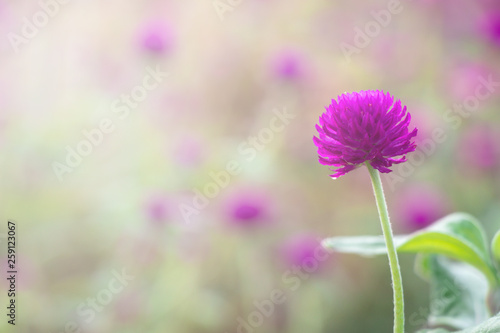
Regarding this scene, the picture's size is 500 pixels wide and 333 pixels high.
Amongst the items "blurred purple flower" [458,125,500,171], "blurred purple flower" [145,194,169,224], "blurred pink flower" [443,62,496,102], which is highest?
"blurred pink flower" [443,62,496,102]

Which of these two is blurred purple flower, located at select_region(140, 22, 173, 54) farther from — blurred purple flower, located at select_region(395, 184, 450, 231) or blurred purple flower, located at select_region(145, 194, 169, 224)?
blurred purple flower, located at select_region(395, 184, 450, 231)

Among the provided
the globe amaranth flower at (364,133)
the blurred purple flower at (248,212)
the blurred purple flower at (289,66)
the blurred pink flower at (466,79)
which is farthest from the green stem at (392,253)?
the blurred pink flower at (466,79)

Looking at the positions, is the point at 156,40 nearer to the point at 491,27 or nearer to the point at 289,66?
the point at 289,66

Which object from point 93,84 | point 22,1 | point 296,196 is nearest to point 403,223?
point 296,196

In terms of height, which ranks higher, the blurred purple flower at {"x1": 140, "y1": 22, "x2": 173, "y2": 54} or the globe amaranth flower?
the blurred purple flower at {"x1": 140, "y1": 22, "x2": 173, "y2": 54}

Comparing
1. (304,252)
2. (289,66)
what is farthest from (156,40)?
(304,252)

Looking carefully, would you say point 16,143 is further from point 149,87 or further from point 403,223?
point 403,223

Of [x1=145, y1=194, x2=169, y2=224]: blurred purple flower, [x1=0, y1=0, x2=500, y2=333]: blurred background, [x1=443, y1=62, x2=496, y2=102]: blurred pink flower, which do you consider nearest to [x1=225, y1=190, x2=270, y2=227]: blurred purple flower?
[x1=0, y1=0, x2=500, y2=333]: blurred background
